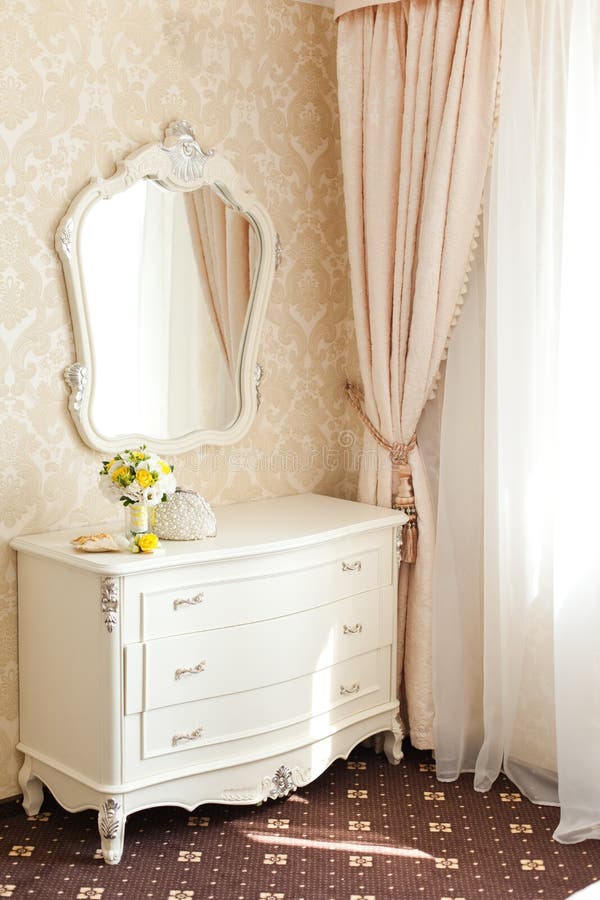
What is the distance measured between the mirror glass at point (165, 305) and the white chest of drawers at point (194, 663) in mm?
384

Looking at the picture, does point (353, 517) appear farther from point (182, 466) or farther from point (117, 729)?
point (117, 729)

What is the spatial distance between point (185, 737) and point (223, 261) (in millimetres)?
1432

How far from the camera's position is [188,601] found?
266cm

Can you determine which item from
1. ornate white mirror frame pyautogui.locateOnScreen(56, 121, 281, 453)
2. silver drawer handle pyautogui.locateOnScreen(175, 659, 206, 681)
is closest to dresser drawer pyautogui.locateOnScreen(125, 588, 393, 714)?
silver drawer handle pyautogui.locateOnScreen(175, 659, 206, 681)

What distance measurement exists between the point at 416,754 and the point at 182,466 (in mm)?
1203

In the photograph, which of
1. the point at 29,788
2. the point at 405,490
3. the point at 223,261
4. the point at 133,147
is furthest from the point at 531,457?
the point at 29,788

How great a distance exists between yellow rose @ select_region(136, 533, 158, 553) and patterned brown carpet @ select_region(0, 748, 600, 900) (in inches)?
31.0

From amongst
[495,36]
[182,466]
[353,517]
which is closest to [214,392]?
[182,466]

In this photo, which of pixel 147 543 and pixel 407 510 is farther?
pixel 407 510

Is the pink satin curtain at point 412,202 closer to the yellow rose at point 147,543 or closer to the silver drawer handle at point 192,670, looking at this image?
the silver drawer handle at point 192,670

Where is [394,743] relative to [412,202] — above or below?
below

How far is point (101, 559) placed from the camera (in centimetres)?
257

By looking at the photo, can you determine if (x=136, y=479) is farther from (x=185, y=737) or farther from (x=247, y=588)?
(x=185, y=737)

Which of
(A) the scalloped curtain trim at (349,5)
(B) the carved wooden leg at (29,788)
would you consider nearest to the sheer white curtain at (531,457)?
(A) the scalloped curtain trim at (349,5)
